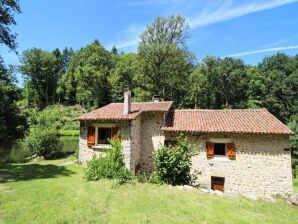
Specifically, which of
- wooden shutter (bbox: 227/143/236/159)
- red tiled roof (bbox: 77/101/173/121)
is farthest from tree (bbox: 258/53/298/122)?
red tiled roof (bbox: 77/101/173/121)

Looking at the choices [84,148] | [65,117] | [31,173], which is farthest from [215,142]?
[65,117]

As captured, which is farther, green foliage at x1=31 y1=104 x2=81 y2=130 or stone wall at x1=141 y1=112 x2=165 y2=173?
green foliage at x1=31 y1=104 x2=81 y2=130

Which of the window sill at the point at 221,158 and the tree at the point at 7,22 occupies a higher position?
the tree at the point at 7,22

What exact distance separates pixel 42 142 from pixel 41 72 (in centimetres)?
4388

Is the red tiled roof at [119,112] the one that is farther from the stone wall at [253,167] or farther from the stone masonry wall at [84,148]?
the stone wall at [253,167]

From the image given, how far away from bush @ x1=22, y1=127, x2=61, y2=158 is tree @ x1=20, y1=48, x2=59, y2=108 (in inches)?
1647

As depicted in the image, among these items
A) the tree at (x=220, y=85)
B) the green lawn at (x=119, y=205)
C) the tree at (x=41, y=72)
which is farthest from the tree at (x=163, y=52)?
the tree at (x=41, y=72)

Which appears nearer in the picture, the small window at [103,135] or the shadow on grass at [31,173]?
the shadow on grass at [31,173]

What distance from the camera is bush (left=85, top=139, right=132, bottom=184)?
1216 cm

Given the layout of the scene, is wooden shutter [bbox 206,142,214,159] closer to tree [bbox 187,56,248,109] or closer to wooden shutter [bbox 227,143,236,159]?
wooden shutter [bbox 227,143,236,159]

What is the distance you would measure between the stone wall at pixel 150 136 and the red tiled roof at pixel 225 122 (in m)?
0.64

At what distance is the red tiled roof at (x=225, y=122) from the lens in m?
14.1

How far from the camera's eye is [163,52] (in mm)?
28484

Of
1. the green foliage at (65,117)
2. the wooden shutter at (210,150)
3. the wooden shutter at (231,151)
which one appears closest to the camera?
the wooden shutter at (231,151)
